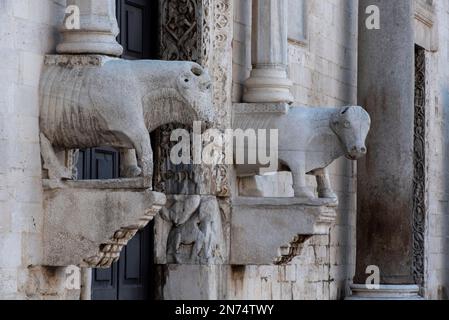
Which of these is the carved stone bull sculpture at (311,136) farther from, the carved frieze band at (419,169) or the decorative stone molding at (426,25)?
the carved frieze band at (419,169)

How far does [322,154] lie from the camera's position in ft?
35.7

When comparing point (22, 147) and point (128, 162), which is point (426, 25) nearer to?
point (128, 162)

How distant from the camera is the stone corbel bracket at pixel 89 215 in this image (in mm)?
8188

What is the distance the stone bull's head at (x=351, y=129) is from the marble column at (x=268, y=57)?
0.43 meters

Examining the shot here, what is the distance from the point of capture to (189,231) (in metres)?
10.3

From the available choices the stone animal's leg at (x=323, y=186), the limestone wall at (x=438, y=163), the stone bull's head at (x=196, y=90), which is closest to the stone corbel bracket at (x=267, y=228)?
the stone animal's leg at (x=323, y=186)

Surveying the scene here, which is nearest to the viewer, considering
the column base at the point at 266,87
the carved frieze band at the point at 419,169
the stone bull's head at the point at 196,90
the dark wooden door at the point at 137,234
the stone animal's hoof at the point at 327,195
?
the stone bull's head at the point at 196,90

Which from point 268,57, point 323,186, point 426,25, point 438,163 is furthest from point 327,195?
point 438,163

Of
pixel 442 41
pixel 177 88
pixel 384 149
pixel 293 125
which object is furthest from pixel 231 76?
pixel 442 41

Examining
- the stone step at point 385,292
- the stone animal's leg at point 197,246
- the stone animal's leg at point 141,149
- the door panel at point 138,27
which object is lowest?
the stone step at point 385,292

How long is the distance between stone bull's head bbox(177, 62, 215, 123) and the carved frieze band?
760cm

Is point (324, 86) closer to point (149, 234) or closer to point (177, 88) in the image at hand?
point (149, 234)

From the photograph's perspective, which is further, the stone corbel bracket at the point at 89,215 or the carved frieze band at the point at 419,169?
the carved frieze band at the point at 419,169
